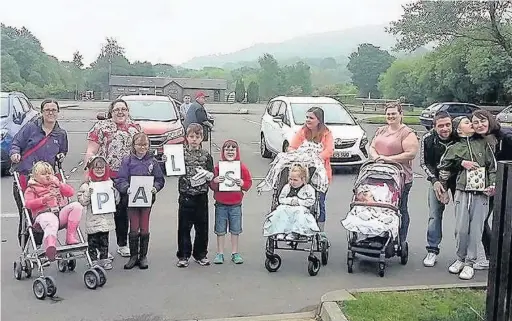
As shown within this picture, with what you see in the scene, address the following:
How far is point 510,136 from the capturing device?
21.9 feet

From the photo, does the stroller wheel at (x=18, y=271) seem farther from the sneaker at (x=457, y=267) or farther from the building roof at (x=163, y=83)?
the building roof at (x=163, y=83)

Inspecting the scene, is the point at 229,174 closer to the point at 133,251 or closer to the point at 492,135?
the point at 133,251

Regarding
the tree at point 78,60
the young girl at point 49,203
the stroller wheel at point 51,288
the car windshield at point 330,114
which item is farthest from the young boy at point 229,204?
the tree at point 78,60

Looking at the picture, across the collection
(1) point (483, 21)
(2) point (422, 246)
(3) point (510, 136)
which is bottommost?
(2) point (422, 246)

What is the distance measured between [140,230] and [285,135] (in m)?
8.47

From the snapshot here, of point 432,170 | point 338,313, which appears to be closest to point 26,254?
point 338,313

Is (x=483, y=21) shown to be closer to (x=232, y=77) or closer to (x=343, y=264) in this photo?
(x=343, y=264)

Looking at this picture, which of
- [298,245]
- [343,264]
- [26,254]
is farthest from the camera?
[298,245]

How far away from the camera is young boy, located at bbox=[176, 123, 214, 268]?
6781 millimetres

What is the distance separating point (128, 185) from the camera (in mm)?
6664

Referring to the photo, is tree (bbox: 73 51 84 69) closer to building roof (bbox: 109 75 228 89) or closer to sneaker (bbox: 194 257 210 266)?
building roof (bbox: 109 75 228 89)

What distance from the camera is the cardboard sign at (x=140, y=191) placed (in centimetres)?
662

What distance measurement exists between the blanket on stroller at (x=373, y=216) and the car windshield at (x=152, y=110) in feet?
29.8

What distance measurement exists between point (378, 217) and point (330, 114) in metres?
9.29
